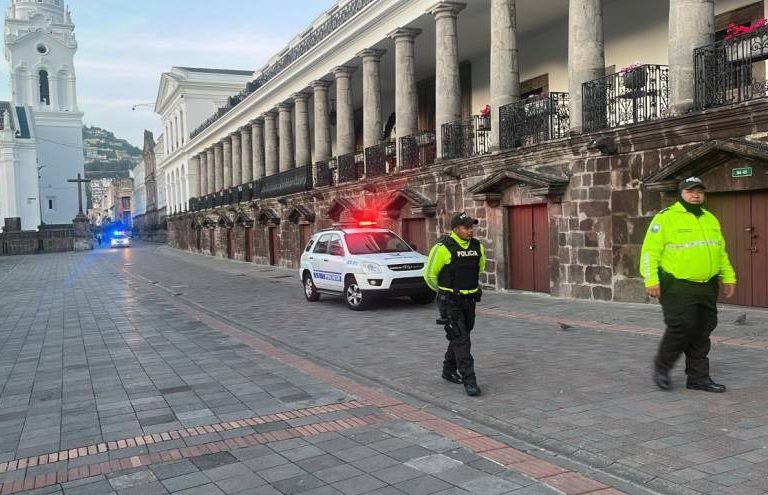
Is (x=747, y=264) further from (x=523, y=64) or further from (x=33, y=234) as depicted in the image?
(x=33, y=234)

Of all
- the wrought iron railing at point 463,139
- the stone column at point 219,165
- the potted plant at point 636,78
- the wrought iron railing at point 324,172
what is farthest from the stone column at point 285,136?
the potted plant at point 636,78

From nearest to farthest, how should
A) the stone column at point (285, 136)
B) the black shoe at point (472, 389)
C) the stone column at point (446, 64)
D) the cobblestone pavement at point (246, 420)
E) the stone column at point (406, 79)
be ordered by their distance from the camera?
the cobblestone pavement at point (246, 420), the black shoe at point (472, 389), the stone column at point (446, 64), the stone column at point (406, 79), the stone column at point (285, 136)

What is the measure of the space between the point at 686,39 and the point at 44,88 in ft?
276

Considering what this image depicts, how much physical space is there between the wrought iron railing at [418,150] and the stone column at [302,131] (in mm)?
9747

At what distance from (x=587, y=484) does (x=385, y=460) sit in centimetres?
140

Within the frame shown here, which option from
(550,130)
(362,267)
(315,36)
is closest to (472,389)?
(362,267)

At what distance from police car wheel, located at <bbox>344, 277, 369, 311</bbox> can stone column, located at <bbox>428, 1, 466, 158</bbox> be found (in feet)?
19.7

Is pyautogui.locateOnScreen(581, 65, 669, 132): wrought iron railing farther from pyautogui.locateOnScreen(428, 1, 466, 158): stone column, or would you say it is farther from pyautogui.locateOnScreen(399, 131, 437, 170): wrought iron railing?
pyautogui.locateOnScreen(399, 131, 437, 170): wrought iron railing

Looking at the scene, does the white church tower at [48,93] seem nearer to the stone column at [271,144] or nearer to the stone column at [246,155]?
the stone column at [246,155]

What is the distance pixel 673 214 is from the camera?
5.95 meters

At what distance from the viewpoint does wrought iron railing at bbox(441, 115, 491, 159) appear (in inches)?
704

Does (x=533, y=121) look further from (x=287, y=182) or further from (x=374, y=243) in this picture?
(x=287, y=182)

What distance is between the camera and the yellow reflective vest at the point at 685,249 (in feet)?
19.2

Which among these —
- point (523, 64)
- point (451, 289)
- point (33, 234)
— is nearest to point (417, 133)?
point (523, 64)
